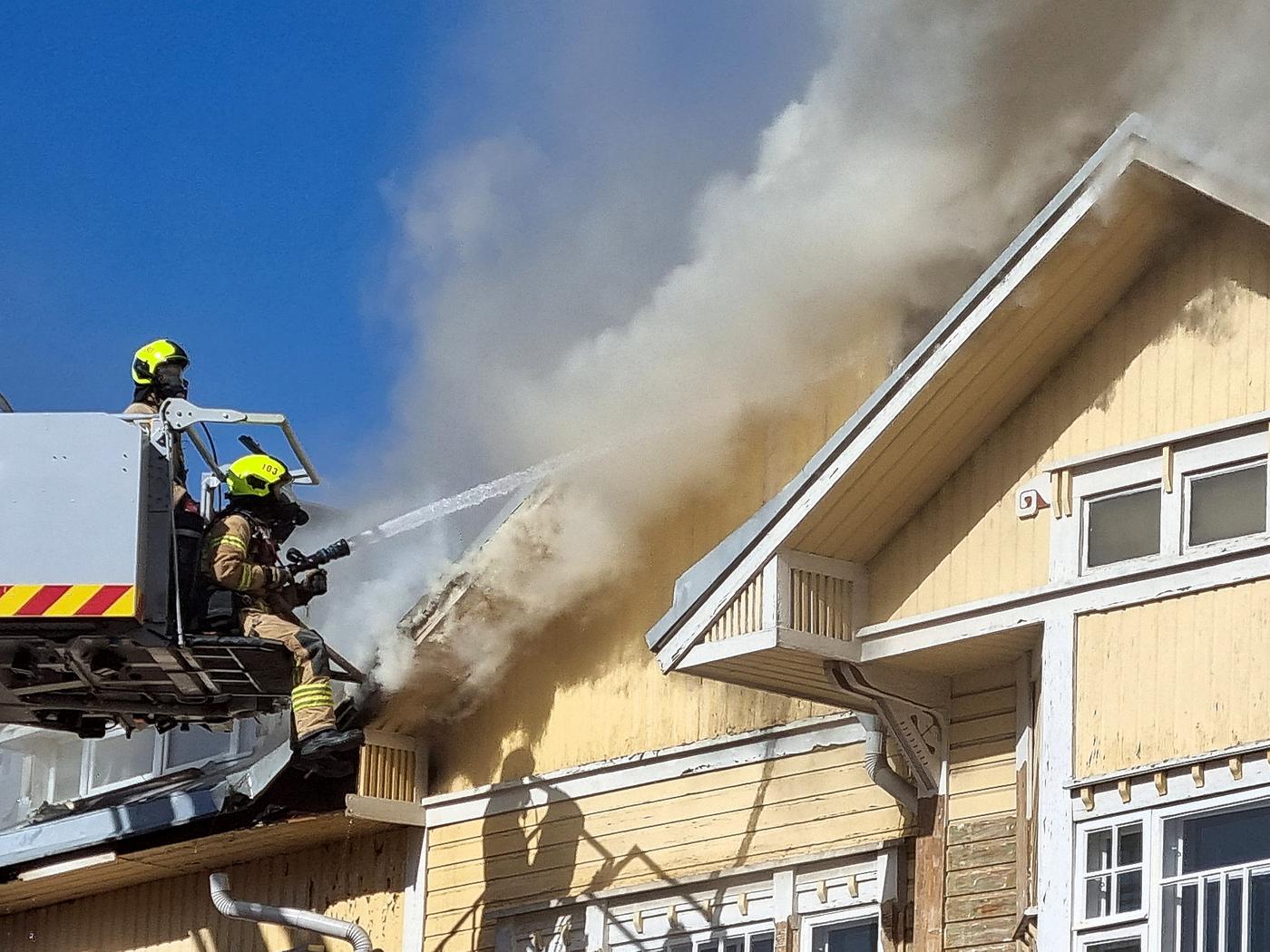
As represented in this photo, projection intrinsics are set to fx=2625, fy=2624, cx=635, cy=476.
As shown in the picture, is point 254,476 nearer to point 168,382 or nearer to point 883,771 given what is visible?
point 168,382

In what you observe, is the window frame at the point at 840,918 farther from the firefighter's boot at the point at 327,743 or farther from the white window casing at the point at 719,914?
the firefighter's boot at the point at 327,743

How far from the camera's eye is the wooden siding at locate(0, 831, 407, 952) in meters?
15.8

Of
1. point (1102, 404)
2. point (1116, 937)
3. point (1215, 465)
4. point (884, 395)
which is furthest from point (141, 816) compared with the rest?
point (1215, 465)

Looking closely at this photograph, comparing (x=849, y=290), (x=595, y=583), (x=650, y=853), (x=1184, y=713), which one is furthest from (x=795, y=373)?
(x=1184, y=713)

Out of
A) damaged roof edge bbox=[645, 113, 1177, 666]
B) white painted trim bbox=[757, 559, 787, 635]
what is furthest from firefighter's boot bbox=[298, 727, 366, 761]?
white painted trim bbox=[757, 559, 787, 635]

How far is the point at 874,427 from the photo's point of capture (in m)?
12.5

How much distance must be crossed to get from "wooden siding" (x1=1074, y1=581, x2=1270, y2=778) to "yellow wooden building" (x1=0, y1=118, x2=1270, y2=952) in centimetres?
1

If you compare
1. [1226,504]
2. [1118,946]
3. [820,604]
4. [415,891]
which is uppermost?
[1226,504]

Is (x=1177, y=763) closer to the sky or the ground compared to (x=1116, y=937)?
closer to the sky

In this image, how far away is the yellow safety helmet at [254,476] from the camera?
14383 mm

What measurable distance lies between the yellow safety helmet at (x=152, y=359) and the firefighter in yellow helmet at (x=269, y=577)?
78cm

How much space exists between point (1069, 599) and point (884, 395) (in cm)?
129

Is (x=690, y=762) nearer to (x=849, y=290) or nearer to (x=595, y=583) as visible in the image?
(x=595, y=583)

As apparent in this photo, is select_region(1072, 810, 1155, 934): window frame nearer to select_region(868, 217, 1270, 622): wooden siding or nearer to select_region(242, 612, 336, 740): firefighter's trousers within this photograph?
select_region(868, 217, 1270, 622): wooden siding
